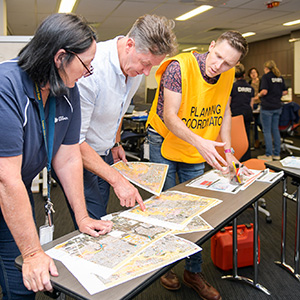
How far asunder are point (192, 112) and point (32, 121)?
3.45ft

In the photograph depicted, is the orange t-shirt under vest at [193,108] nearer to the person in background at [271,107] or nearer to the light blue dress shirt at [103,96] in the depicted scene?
the light blue dress shirt at [103,96]

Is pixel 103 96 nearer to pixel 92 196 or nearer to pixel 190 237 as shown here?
pixel 92 196

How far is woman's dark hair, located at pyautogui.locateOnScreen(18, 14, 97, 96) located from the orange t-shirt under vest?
2.91 ft

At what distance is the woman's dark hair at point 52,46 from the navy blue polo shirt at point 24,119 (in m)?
0.04

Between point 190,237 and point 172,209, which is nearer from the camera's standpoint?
point 190,237

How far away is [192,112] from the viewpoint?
1.88 m

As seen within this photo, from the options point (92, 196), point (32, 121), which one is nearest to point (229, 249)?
point (92, 196)

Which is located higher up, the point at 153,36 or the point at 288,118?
the point at 153,36

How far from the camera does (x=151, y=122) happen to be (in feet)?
6.81

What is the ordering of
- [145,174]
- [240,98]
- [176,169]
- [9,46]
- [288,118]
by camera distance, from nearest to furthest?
[145,174] < [176,169] < [9,46] < [240,98] < [288,118]

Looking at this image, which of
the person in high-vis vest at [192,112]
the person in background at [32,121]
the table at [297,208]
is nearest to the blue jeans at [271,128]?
the table at [297,208]

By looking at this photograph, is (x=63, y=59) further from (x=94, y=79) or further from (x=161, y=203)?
(x=161, y=203)

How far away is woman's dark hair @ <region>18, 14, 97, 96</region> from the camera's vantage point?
98 cm

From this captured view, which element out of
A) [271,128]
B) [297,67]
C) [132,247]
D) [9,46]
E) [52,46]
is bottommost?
[271,128]
